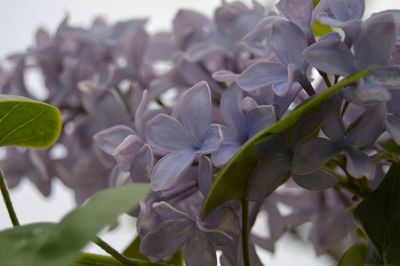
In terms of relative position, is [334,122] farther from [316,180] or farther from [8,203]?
[8,203]

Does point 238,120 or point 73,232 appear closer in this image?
point 73,232

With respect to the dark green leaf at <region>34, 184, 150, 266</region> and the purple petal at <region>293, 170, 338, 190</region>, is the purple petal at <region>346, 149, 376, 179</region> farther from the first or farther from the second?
the dark green leaf at <region>34, 184, 150, 266</region>

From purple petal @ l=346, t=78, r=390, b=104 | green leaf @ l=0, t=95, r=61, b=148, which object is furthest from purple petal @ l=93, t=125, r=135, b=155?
purple petal @ l=346, t=78, r=390, b=104

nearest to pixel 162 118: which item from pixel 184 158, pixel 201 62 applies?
pixel 184 158

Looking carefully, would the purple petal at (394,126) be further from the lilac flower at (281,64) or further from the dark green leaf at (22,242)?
the dark green leaf at (22,242)

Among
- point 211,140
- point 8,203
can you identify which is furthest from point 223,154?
point 8,203
